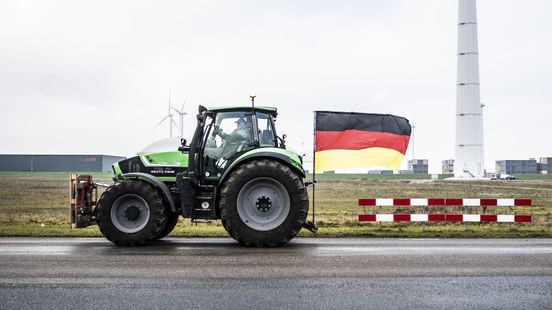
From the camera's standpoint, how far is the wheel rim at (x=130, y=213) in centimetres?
1065

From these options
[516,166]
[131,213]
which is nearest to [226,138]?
[131,213]

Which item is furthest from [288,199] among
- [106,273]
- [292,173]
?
[106,273]

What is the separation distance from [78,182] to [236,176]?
3.31m

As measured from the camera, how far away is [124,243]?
10.5 metres

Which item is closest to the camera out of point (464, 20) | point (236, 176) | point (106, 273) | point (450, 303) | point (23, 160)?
point (450, 303)

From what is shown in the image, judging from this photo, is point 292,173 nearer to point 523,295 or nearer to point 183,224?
point 523,295

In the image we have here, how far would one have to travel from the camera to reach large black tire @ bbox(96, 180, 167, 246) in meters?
10.5

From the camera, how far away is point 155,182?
35.2 feet

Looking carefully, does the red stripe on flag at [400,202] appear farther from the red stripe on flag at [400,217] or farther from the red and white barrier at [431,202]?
the red stripe on flag at [400,217]

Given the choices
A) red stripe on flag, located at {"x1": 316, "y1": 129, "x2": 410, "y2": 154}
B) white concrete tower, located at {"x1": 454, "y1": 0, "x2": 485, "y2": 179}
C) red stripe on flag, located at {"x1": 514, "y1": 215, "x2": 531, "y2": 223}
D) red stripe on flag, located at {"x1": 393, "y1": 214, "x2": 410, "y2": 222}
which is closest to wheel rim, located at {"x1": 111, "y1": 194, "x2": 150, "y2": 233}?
red stripe on flag, located at {"x1": 316, "y1": 129, "x2": 410, "y2": 154}

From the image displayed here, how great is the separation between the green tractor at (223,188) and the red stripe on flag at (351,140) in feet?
4.59

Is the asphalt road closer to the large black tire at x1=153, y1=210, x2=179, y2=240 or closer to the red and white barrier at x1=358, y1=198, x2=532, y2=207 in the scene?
the large black tire at x1=153, y1=210, x2=179, y2=240

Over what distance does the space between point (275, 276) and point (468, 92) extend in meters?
56.9

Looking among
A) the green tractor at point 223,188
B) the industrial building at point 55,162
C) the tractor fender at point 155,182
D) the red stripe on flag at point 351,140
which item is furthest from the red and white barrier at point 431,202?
the industrial building at point 55,162
